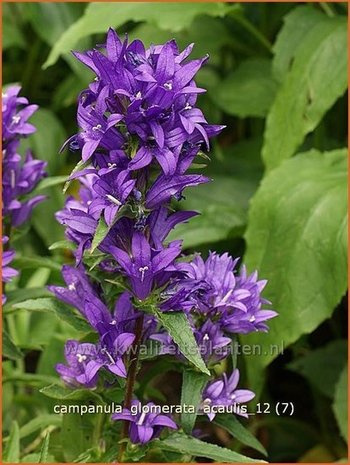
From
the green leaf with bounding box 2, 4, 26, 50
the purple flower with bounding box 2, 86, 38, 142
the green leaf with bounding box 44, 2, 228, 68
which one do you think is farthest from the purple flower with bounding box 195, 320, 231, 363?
the green leaf with bounding box 2, 4, 26, 50

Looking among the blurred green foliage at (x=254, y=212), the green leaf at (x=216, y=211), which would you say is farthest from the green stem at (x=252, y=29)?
the green leaf at (x=216, y=211)

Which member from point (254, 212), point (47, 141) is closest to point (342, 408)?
point (254, 212)

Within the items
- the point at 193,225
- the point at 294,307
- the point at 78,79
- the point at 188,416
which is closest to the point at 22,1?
the point at 78,79

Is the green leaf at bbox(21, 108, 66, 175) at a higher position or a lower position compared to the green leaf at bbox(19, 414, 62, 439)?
higher

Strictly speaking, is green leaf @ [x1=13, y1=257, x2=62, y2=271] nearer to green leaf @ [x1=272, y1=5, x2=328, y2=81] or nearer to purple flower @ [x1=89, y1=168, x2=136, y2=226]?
purple flower @ [x1=89, y1=168, x2=136, y2=226]

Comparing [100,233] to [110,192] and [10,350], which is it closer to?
[110,192]
